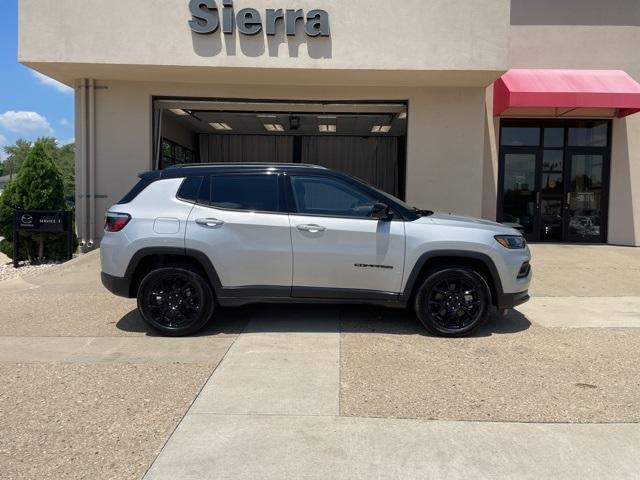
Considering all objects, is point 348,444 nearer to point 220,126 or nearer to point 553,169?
point 553,169

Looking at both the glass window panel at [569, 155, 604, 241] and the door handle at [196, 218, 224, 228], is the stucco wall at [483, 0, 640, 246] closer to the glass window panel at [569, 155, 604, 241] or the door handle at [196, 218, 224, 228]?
the glass window panel at [569, 155, 604, 241]

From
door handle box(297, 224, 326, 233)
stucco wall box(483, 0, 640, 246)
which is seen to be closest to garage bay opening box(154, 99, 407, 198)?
stucco wall box(483, 0, 640, 246)

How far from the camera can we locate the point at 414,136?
1212 centimetres

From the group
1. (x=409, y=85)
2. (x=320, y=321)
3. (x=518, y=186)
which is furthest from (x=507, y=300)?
(x=518, y=186)

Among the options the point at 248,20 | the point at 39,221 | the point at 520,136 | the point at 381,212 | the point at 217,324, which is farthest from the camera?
the point at 520,136

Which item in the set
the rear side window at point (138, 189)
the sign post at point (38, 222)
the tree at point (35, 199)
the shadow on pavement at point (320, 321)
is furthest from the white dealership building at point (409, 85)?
the shadow on pavement at point (320, 321)

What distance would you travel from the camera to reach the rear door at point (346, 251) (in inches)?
223

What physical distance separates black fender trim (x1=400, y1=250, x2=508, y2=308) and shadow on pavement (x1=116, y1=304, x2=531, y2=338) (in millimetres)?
509

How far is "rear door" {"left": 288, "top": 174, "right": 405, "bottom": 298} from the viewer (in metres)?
5.67

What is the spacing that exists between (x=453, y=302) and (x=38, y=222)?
28.2 feet

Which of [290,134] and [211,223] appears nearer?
[211,223]

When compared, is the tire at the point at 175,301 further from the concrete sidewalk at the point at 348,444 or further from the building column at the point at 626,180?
the building column at the point at 626,180

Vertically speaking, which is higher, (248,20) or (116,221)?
(248,20)

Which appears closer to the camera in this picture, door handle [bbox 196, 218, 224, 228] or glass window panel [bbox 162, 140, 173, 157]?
door handle [bbox 196, 218, 224, 228]
